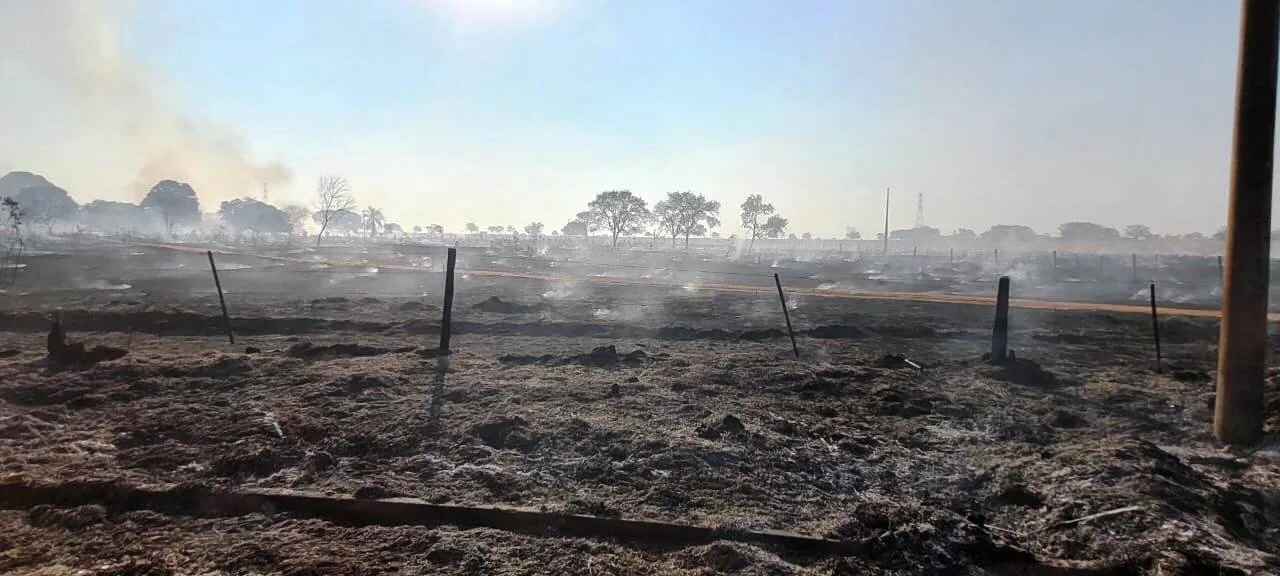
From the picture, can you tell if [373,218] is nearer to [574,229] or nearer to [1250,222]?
[574,229]

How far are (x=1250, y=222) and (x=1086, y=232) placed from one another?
130666 mm

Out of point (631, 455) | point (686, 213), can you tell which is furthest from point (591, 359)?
point (686, 213)

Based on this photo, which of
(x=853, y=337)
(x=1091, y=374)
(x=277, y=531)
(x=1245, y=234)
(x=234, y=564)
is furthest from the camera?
(x=853, y=337)

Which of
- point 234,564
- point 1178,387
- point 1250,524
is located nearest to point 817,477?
point 1250,524

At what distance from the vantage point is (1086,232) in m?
109

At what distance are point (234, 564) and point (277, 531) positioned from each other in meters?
0.49

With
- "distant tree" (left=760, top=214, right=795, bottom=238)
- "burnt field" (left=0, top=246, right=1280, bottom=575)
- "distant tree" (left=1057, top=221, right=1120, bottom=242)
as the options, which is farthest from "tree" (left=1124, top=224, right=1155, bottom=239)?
"burnt field" (left=0, top=246, right=1280, bottom=575)

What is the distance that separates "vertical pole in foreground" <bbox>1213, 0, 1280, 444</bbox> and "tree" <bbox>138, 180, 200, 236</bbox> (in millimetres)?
106482

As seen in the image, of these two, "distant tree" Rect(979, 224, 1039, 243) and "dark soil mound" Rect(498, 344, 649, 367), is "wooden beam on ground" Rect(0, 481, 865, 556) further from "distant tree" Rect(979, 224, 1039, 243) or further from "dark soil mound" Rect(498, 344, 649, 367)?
"distant tree" Rect(979, 224, 1039, 243)

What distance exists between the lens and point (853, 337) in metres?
13.9

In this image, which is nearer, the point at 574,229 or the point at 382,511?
the point at 382,511

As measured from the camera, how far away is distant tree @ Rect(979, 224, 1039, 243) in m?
111

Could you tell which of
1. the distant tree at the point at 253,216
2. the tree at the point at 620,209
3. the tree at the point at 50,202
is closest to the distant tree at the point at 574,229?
the tree at the point at 620,209

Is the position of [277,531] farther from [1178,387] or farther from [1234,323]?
[1178,387]
